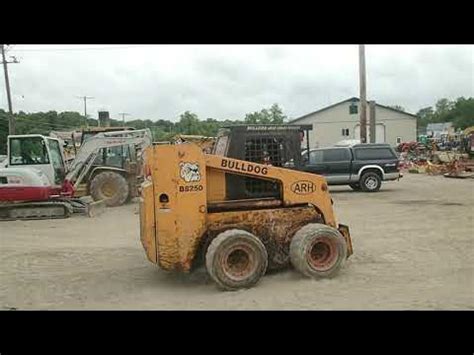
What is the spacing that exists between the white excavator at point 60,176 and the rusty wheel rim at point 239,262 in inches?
361

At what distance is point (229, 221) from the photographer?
7.30 m

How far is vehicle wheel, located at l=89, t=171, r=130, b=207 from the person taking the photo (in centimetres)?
Answer: 1794

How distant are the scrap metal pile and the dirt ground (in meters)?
13.9

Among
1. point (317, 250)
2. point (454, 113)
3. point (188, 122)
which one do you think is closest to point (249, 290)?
point (317, 250)

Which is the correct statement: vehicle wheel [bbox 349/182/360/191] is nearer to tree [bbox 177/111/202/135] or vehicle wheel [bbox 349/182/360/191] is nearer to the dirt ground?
the dirt ground

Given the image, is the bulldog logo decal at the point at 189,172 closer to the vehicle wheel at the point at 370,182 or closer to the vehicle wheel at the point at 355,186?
the vehicle wheel at the point at 370,182

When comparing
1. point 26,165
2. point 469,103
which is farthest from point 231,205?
point 469,103

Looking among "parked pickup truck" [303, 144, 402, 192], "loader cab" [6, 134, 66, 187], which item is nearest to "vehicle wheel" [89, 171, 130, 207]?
"loader cab" [6, 134, 66, 187]

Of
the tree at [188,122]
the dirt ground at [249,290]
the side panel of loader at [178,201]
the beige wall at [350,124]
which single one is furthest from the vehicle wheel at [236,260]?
the beige wall at [350,124]

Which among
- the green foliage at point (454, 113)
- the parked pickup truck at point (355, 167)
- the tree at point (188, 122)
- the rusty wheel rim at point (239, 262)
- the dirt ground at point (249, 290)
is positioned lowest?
the dirt ground at point (249, 290)

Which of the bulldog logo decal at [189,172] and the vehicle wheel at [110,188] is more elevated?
the bulldog logo decal at [189,172]

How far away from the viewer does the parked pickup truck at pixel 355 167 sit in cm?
2044
